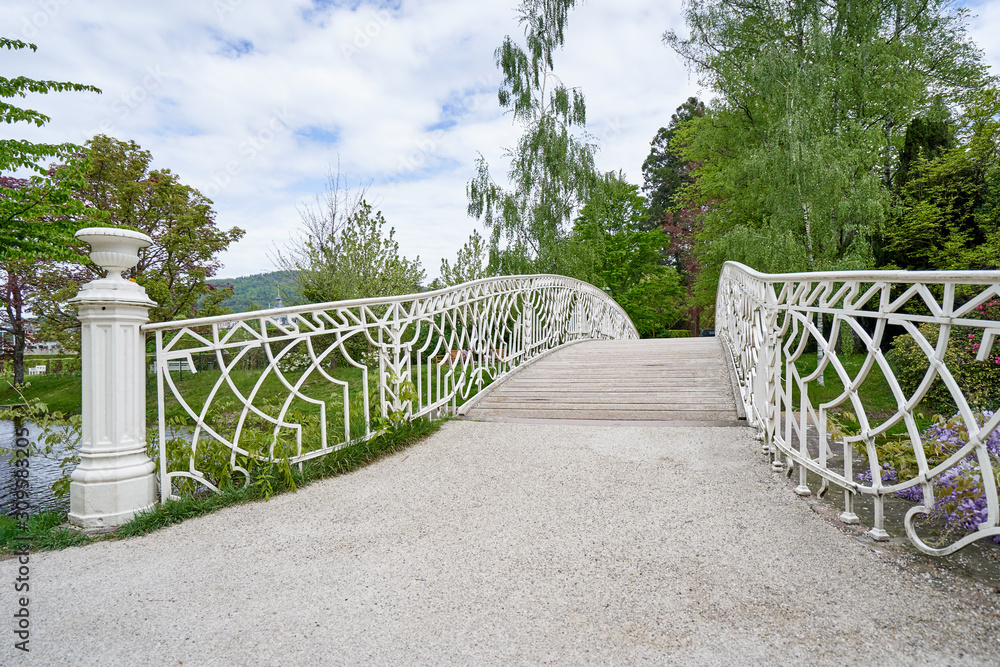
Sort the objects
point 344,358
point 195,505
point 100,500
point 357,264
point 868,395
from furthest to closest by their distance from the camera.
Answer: point 357,264, point 868,395, point 344,358, point 195,505, point 100,500

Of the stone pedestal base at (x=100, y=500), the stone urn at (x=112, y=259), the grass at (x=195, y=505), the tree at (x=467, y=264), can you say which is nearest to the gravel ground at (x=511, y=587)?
the grass at (x=195, y=505)

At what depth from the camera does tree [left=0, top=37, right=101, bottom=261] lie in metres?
6.77

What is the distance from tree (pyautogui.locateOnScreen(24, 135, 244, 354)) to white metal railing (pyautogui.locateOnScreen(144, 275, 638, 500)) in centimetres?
411

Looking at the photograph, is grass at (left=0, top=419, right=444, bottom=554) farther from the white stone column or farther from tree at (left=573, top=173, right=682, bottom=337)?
tree at (left=573, top=173, right=682, bottom=337)

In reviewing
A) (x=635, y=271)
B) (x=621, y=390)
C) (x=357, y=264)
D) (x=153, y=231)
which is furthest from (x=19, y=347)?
(x=635, y=271)

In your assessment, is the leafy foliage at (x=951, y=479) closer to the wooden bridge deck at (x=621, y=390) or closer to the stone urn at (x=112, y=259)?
the wooden bridge deck at (x=621, y=390)

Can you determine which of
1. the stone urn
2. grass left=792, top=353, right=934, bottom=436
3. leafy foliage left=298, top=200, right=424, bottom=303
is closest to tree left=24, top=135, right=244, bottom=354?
leafy foliage left=298, top=200, right=424, bottom=303

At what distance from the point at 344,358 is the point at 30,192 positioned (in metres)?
5.72

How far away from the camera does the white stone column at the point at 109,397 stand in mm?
2590

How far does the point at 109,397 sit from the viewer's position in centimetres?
262

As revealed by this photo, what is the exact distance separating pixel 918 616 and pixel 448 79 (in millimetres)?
8661

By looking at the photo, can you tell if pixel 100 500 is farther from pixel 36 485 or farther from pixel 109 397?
pixel 36 485

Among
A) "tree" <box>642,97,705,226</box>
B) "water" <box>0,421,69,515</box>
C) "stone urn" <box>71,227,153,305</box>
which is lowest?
"water" <box>0,421,69,515</box>

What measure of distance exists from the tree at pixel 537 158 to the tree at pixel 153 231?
6.61 m
